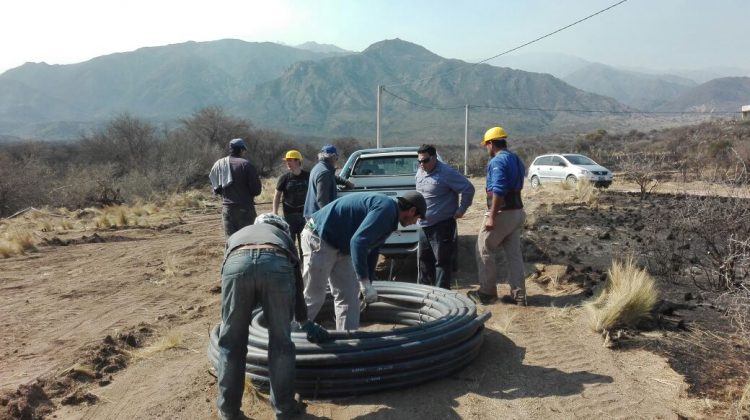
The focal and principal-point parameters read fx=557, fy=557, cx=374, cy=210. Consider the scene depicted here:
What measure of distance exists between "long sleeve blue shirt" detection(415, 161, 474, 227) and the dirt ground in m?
1.18

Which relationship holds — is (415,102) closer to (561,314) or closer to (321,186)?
(321,186)

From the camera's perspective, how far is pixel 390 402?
4.17m

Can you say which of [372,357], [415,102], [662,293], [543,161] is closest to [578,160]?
[543,161]

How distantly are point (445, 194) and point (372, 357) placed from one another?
2593mm

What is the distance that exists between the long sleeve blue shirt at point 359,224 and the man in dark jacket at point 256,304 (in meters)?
0.54

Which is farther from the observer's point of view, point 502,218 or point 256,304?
point 502,218

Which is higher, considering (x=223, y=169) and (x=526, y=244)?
(x=223, y=169)

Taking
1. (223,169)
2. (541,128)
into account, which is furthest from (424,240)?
(541,128)

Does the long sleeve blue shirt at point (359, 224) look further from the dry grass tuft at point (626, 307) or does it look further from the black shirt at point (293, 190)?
the black shirt at point (293, 190)

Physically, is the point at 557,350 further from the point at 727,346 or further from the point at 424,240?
the point at 424,240

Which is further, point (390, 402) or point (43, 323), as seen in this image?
point (43, 323)

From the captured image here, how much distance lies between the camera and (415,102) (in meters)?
167

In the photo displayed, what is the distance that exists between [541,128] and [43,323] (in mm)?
146462

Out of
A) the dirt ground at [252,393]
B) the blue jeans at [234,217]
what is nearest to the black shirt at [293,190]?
the blue jeans at [234,217]
